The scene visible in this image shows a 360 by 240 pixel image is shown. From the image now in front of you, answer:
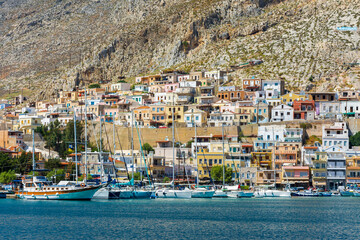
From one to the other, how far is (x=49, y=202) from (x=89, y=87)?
3156 inches

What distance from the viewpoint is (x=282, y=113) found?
12462 centimetres

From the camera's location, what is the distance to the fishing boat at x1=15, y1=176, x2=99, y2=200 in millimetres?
85625

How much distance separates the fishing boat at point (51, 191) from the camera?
281 feet

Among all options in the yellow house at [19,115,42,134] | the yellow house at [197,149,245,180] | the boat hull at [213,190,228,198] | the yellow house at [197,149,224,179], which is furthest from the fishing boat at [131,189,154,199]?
the yellow house at [19,115,42,134]

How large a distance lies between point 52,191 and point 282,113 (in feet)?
168

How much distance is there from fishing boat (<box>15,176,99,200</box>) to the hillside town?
565 cm

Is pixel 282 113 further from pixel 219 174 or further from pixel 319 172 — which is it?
pixel 219 174

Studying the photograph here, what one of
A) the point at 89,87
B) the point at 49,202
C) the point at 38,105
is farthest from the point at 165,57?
the point at 49,202

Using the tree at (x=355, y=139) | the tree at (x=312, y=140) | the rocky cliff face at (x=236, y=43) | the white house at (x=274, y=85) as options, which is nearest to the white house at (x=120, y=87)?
the rocky cliff face at (x=236, y=43)

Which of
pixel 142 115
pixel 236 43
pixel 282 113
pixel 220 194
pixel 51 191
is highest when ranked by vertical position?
pixel 236 43

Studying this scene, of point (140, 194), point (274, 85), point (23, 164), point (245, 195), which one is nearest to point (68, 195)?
point (140, 194)

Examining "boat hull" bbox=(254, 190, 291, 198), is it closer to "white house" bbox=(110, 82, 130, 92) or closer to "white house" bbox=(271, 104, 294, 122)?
"white house" bbox=(271, 104, 294, 122)

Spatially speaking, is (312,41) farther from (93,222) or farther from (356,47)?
(93,222)

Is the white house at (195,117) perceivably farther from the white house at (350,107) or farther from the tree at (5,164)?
the tree at (5,164)
